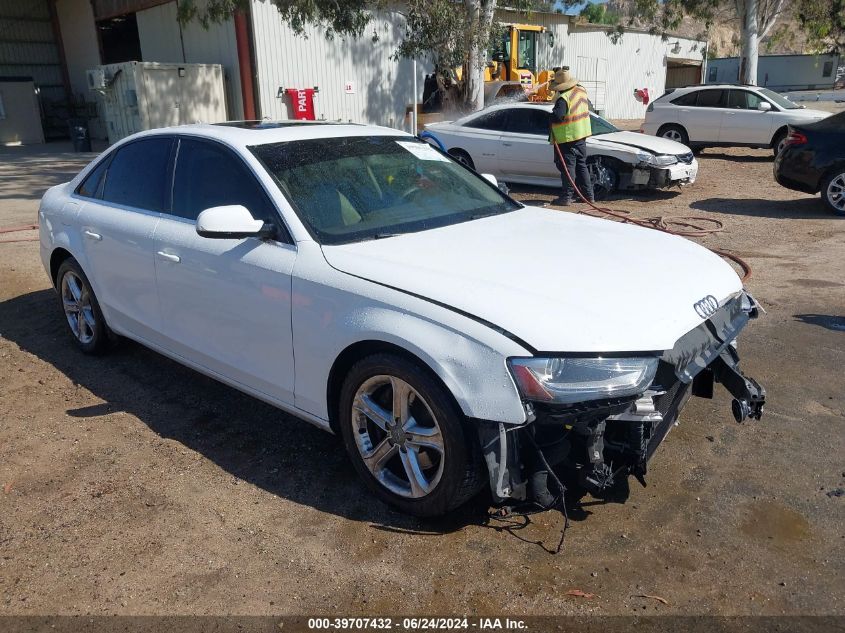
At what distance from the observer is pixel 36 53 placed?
87.0 feet

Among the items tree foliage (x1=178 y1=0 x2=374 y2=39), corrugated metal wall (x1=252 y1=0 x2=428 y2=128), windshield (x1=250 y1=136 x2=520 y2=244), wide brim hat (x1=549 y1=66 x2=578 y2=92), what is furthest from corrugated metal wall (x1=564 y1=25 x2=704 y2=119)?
windshield (x1=250 y1=136 x2=520 y2=244)

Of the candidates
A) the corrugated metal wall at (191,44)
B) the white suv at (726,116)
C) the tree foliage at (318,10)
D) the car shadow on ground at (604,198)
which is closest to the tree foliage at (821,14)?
the white suv at (726,116)

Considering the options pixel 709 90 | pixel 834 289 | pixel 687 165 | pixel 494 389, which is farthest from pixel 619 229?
pixel 709 90

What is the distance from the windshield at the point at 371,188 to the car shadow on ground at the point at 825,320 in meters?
2.90

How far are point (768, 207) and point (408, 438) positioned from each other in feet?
31.5

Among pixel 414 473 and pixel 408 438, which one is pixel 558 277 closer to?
pixel 408 438

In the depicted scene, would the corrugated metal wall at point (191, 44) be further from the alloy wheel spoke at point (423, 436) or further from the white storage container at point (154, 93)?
→ the alloy wheel spoke at point (423, 436)

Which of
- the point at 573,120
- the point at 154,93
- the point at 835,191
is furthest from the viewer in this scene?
the point at 154,93

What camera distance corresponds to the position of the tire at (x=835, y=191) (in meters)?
9.70

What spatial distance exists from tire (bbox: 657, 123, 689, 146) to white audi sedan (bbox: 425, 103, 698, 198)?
4579 mm

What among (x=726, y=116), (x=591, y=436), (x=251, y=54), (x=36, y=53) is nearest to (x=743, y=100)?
(x=726, y=116)

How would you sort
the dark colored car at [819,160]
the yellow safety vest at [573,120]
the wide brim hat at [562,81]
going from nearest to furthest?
1. the dark colored car at [819,160]
2. the yellow safety vest at [573,120]
3. the wide brim hat at [562,81]

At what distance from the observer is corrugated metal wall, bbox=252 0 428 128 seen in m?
19.6

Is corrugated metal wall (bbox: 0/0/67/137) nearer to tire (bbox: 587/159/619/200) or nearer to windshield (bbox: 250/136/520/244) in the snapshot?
tire (bbox: 587/159/619/200)
